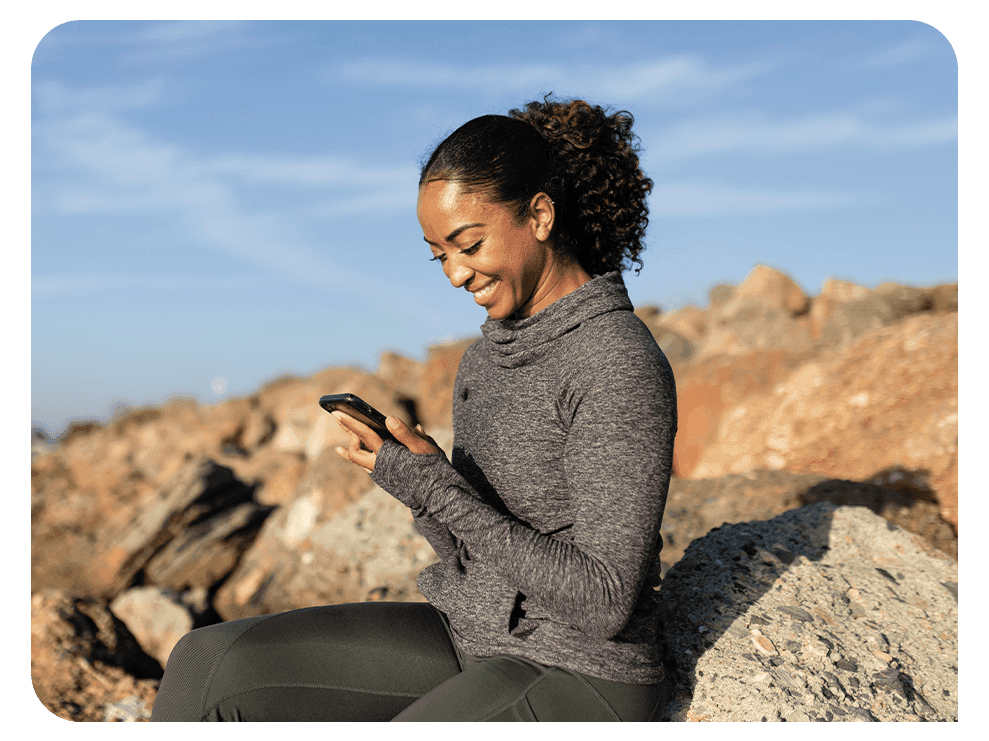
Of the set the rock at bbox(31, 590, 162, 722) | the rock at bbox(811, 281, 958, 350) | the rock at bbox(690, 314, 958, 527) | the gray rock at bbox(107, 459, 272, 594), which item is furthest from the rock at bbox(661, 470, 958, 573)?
the rock at bbox(811, 281, 958, 350)

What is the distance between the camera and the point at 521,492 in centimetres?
221

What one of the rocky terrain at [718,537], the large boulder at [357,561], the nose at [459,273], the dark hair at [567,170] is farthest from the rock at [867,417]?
the nose at [459,273]

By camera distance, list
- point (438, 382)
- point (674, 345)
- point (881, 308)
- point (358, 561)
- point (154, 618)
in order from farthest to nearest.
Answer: point (674, 345) → point (881, 308) → point (438, 382) → point (154, 618) → point (358, 561)

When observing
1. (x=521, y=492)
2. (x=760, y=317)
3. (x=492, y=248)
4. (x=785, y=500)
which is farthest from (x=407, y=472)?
(x=760, y=317)

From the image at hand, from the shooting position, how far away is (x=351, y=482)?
265 inches

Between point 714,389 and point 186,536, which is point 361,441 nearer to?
point 186,536

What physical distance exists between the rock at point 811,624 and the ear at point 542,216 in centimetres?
135

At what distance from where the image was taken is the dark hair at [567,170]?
2244mm

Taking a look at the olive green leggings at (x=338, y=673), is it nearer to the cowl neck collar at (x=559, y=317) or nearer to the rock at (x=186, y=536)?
the cowl neck collar at (x=559, y=317)

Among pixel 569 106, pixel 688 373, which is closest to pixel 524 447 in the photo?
pixel 569 106

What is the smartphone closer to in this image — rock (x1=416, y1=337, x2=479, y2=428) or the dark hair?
the dark hair

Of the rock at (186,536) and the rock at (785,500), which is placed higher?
the rock at (785,500)

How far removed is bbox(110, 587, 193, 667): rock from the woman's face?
4.92 meters

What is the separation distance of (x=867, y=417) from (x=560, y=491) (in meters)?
4.94
